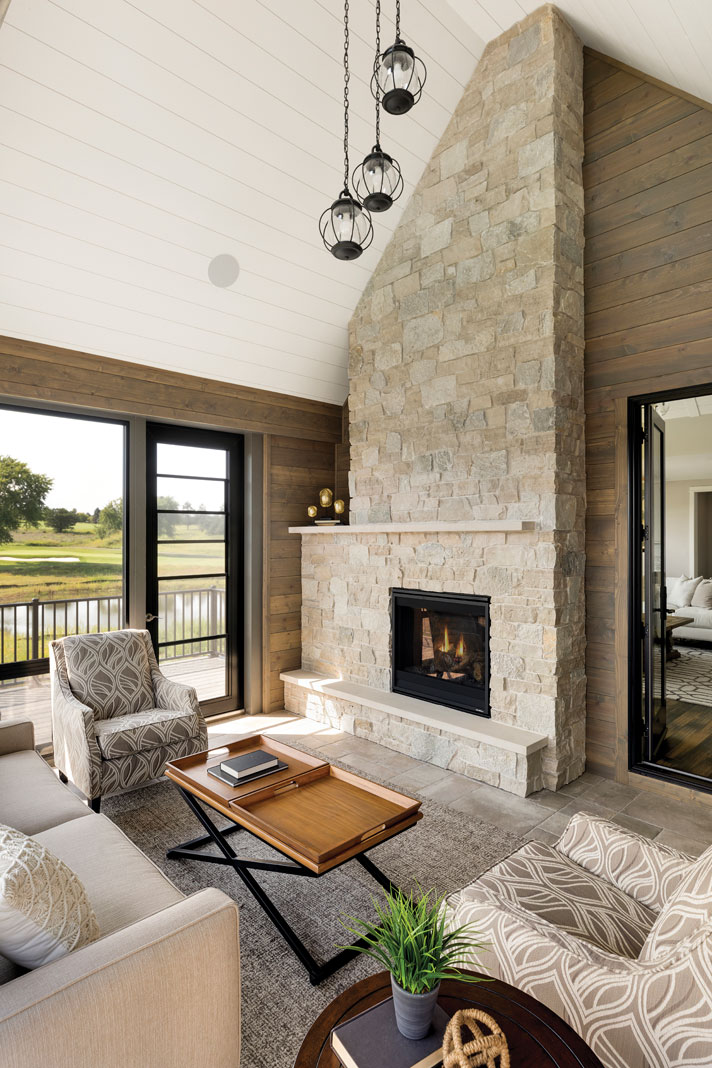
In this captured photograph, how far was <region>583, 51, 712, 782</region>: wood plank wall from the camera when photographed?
3227 millimetres

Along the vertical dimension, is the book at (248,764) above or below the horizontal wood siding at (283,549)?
below

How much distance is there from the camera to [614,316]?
3555 mm

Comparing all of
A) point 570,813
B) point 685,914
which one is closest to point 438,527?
point 570,813

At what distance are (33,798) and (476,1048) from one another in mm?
2027

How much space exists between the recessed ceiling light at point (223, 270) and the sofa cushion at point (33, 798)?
2901 millimetres

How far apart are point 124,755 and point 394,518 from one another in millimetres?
2312

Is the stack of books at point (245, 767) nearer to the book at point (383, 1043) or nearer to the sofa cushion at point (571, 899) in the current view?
the sofa cushion at point (571, 899)

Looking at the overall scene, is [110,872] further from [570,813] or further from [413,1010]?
[570,813]

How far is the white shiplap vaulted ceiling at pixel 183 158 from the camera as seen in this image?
8.86ft

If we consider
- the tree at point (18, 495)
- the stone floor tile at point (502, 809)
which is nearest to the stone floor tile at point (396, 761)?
the stone floor tile at point (502, 809)

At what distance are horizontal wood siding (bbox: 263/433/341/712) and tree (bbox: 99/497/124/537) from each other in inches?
45.8

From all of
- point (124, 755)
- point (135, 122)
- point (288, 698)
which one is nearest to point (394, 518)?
point (288, 698)

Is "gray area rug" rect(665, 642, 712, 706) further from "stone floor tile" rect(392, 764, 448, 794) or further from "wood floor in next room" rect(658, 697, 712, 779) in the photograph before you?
"stone floor tile" rect(392, 764, 448, 794)

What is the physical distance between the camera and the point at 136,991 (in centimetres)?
130
